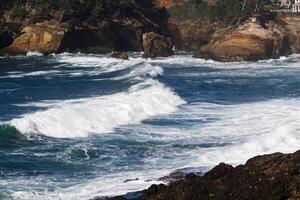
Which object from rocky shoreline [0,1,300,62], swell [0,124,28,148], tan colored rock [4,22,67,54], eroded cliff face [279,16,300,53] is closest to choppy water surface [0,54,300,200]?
swell [0,124,28,148]

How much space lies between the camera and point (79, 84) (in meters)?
47.0

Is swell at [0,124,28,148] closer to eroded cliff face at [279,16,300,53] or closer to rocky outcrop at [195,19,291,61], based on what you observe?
rocky outcrop at [195,19,291,61]

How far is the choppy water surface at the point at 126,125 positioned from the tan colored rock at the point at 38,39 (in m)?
11.8

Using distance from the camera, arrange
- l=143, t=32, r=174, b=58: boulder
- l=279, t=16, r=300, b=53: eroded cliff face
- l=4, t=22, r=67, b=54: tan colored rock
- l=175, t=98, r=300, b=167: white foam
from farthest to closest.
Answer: l=279, t=16, r=300, b=53: eroded cliff face
l=143, t=32, r=174, b=58: boulder
l=4, t=22, r=67, b=54: tan colored rock
l=175, t=98, r=300, b=167: white foam

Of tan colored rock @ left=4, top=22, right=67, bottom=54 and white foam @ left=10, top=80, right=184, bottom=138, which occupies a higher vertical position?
tan colored rock @ left=4, top=22, right=67, bottom=54

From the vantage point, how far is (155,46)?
71.1m

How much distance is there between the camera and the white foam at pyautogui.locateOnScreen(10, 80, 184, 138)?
1168 inches

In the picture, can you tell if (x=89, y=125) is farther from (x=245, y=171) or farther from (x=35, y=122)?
(x=245, y=171)

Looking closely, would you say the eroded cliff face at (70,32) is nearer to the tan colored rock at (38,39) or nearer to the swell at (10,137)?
the tan colored rock at (38,39)

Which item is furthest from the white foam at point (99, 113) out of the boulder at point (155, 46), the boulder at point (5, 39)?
the boulder at point (5, 39)

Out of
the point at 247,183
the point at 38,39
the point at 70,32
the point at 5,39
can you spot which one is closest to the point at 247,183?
the point at 247,183

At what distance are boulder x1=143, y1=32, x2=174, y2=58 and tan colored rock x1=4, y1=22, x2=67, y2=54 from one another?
937 cm

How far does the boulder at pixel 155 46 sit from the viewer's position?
2783 inches

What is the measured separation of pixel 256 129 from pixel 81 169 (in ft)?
33.0
